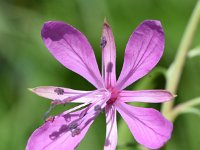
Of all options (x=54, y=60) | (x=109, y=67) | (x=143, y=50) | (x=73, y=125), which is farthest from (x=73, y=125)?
(x=54, y=60)

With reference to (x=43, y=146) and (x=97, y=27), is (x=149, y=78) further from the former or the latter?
(x=97, y=27)

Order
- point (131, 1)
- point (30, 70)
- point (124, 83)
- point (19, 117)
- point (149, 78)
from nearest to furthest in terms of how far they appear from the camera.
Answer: point (124, 83), point (149, 78), point (19, 117), point (30, 70), point (131, 1)

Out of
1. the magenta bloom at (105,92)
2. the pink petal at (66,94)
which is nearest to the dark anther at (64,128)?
the magenta bloom at (105,92)

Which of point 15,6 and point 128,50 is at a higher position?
point 15,6

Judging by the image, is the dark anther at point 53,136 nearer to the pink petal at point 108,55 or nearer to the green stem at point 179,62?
the pink petal at point 108,55

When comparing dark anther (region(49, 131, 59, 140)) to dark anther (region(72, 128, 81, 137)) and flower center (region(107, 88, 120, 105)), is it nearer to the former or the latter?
dark anther (region(72, 128, 81, 137))

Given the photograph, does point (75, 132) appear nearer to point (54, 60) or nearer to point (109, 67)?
point (109, 67)

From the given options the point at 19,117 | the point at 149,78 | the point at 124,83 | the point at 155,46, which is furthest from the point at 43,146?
the point at 19,117
